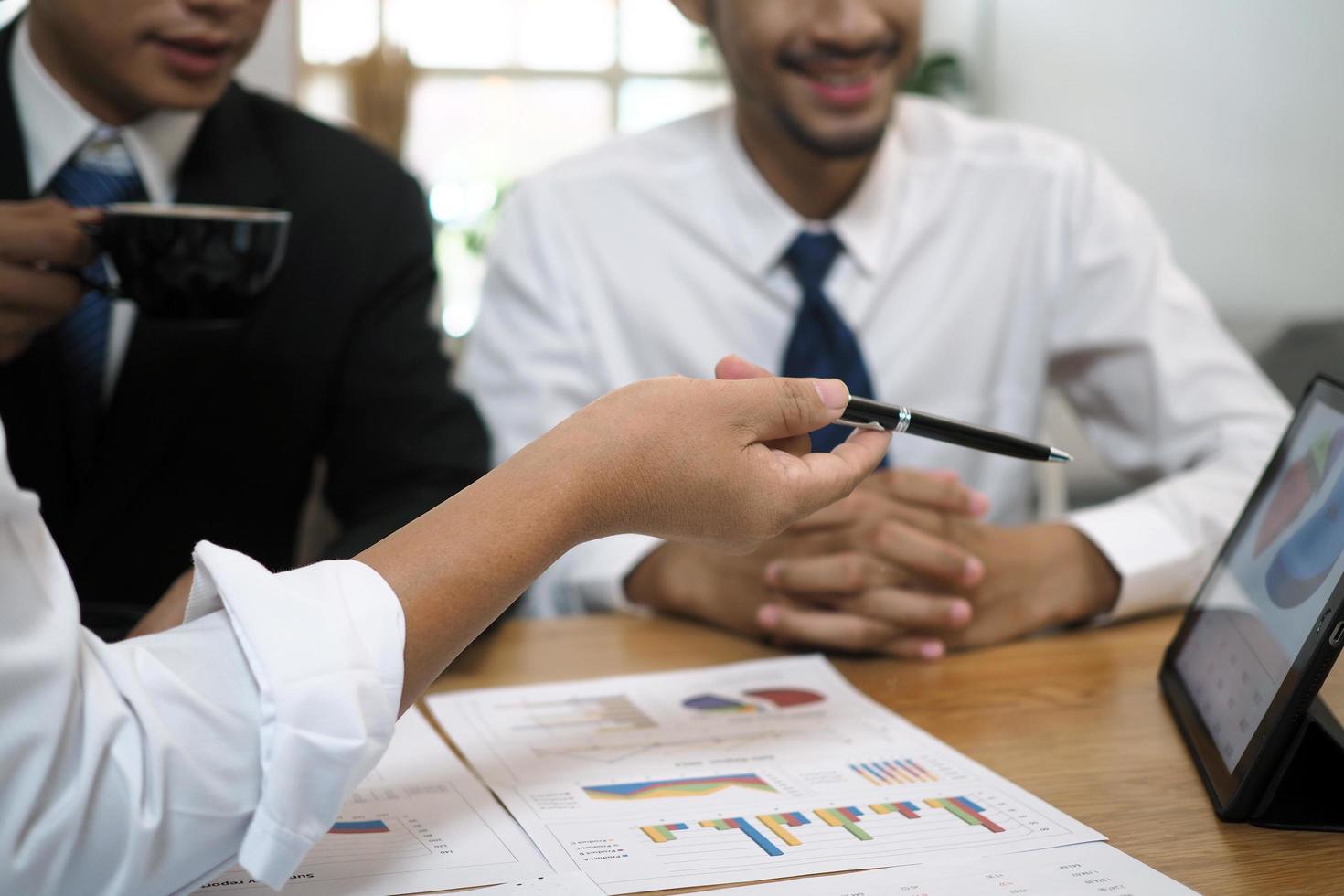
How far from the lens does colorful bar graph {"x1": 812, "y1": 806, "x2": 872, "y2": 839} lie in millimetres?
682

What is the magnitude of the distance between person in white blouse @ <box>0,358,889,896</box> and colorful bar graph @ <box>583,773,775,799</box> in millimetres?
175

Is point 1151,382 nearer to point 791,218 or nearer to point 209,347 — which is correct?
point 791,218

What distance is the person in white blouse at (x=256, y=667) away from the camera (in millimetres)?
509

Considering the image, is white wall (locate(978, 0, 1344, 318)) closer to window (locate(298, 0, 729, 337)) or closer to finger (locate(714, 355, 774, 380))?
finger (locate(714, 355, 774, 380))

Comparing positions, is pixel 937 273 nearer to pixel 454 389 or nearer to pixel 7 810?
pixel 454 389

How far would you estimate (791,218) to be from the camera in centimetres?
158

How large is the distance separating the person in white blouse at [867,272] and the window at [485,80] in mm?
2991

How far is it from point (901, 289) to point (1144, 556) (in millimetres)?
571

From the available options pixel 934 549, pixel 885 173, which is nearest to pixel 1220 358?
pixel 885 173

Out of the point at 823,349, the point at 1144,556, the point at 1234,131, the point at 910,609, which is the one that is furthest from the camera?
the point at 1234,131

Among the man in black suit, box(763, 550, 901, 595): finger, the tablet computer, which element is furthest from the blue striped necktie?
the tablet computer

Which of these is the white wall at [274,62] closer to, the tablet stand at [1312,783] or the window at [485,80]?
the tablet stand at [1312,783]

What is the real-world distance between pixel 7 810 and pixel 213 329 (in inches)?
37.0

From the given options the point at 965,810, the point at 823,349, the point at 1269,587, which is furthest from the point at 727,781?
the point at 823,349
